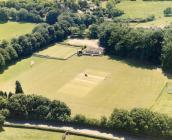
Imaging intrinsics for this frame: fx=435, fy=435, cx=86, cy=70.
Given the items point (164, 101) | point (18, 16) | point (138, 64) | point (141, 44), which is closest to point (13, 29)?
point (18, 16)

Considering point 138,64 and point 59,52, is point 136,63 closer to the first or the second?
point 138,64

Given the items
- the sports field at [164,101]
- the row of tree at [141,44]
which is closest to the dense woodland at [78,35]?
the row of tree at [141,44]

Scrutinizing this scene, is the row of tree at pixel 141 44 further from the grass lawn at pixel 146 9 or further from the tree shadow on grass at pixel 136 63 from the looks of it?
the grass lawn at pixel 146 9

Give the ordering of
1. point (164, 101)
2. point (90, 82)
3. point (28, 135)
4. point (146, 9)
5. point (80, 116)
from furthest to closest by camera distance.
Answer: point (146, 9), point (90, 82), point (164, 101), point (80, 116), point (28, 135)

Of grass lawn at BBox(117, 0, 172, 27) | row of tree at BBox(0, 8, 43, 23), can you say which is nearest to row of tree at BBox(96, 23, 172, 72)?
grass lawn at BBox(117, 0, 172, 27)

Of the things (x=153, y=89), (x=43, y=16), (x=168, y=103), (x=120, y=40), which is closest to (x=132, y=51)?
(x=120, y=40)
